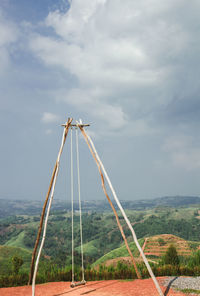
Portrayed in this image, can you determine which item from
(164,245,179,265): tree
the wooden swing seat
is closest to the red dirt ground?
the wooden swing seat

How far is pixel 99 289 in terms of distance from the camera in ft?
23.6

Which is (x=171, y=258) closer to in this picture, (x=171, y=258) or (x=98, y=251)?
(x=171, y=258)

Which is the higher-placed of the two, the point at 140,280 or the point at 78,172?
the point at 78,172

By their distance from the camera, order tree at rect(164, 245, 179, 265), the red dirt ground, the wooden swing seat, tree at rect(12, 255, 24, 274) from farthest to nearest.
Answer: tree at rect(164, 245, 179, 265) → tree at rect(12, 255, 24, 274) → the wooden swing seat → the red dirt ground

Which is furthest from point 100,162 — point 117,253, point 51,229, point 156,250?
point 51,229

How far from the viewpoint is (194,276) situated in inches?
321

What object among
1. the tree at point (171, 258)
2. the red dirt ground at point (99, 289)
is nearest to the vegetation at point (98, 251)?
the tree at point (171, 258)

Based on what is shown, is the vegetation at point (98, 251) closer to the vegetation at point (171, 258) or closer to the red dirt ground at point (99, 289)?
the vegetation at point (171, 258)

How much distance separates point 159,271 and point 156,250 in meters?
19.5

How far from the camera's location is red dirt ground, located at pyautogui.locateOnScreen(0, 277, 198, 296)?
6.66 meters

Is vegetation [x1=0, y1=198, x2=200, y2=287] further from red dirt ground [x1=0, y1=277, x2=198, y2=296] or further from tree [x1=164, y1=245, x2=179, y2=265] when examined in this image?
red dirt ground [x1=0, y1=277, x2=198, y2=296]

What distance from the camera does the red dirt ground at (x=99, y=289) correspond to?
262 inches

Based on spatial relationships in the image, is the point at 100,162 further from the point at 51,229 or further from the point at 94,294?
the point at 51,229

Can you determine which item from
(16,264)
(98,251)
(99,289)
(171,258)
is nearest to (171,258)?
(171,258)
